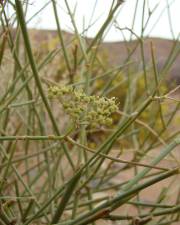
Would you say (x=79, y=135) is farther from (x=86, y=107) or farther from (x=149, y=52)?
(x=149, y=52)

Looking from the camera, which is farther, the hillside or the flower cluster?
the hillside

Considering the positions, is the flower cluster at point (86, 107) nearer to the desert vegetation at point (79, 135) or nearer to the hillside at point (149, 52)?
the desert vegetation at point (79, 135)

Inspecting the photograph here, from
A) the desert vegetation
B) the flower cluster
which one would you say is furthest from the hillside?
the flower cluster

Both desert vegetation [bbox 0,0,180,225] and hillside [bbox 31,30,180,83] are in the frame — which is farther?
hillside [bbox 31,30,180,83]

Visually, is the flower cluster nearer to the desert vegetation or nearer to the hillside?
the desert vegetation

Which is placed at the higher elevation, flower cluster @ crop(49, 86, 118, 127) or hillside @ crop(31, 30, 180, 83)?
hillside @ crop(31, 30, 180, 83)

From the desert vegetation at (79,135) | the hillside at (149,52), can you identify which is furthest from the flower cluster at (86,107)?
the hillside at (149,52)

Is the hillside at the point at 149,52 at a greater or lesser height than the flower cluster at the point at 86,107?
greater

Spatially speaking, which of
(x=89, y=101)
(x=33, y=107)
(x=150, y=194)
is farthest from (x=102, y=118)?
(x=150, y=194)

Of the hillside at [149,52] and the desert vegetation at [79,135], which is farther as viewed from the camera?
the hillside at [149,52]

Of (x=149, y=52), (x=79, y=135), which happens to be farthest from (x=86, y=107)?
(x=149, y=52)

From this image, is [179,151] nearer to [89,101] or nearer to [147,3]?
[147,3]
